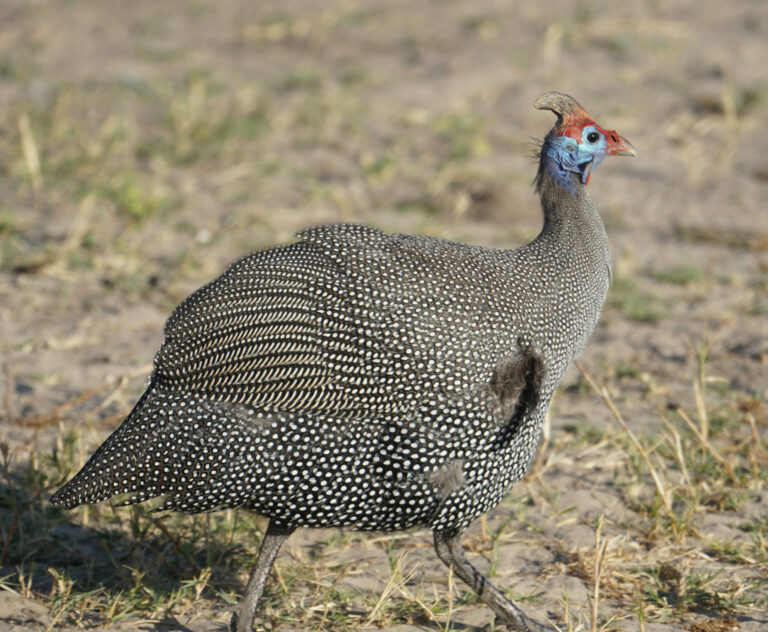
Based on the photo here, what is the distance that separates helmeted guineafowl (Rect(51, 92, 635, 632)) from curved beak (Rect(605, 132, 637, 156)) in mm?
715

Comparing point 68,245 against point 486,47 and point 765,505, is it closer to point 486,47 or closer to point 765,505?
point 765,505

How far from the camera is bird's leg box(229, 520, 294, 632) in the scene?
3158 mm

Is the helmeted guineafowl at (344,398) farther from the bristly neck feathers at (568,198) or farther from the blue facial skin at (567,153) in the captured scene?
the blue facial skin at (567,153)

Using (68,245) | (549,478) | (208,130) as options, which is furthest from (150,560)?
(208,130)

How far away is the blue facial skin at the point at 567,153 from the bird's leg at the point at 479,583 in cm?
121

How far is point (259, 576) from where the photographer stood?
322cm

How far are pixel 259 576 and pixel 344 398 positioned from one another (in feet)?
2.11

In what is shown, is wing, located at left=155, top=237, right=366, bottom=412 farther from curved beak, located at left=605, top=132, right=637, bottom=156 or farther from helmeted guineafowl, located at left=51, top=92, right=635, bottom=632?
curved beak, located at left=605, top=132, right=637, bottom=156

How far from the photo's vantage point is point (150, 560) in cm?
354

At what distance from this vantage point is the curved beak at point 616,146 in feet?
12.1

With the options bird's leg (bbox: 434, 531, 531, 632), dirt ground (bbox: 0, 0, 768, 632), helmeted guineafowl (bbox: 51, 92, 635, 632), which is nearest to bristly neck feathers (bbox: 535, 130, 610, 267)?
helmeted guineafowl (bbox: 51, 92, 635, 632)

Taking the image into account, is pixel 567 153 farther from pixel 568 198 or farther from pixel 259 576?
pixel 259 576

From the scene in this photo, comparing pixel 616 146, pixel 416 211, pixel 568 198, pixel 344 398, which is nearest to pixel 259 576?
pixel 344 398

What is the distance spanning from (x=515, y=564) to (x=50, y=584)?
151cm
